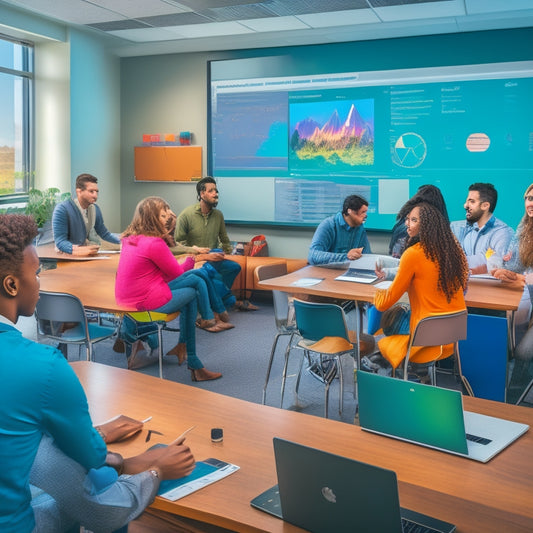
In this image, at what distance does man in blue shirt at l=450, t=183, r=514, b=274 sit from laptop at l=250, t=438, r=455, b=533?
4.09m

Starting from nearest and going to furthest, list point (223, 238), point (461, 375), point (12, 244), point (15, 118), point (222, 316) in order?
point (12, 244) < point (461, 375) < point (222, 316) < point (223, 238) < point (15, 118)

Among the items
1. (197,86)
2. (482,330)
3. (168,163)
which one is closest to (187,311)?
(482,330)

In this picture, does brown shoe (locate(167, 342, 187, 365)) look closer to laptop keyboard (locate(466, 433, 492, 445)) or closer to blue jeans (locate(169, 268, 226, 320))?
blue jeans (locate(169, 268, 226, 320))

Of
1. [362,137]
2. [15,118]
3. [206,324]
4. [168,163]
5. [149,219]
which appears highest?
[15,118]

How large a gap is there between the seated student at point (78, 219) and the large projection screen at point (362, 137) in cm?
252

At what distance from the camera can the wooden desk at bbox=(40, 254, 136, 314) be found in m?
4.28

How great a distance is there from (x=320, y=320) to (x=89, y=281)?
5.98 ft

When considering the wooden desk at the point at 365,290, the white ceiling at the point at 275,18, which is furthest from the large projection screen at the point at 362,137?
the wooden desk at the point at 365,290

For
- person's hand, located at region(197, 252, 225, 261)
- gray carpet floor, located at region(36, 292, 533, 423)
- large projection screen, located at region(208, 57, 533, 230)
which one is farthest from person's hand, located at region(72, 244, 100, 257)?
large projection screen, located at region(208, 57, 533, 230)

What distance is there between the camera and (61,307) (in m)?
4.16

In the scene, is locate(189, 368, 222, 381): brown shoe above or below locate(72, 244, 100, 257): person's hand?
below

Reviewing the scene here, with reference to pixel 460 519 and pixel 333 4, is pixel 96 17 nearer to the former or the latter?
pixel 333 4

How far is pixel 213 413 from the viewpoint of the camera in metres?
2.19

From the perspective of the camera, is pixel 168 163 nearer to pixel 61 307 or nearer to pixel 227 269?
pixel 227 269
